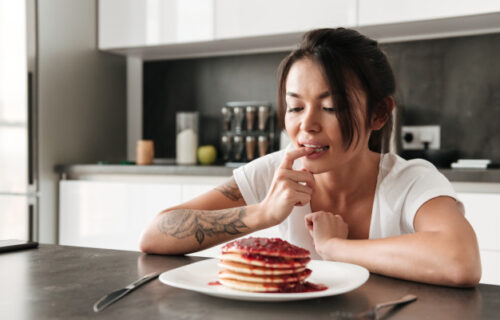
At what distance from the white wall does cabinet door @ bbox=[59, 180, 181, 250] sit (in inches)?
4.5

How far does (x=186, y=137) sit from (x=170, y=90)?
1.66ft

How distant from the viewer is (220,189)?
1.56 meters

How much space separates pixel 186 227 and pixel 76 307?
54 centimetres

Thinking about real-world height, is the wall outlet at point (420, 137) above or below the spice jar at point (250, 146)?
above

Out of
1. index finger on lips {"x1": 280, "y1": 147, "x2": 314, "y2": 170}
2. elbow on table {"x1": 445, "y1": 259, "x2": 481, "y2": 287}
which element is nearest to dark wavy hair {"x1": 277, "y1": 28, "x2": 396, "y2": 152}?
index finger on lips {"x1": 280, "y1": 147, "x2": 314, "y2": 170}

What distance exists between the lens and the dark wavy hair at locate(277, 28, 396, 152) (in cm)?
128

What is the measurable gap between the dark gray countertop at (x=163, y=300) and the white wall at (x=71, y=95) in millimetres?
2178

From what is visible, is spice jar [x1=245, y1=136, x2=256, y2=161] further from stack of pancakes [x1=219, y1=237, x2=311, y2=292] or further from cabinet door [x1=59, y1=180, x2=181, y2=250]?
stack of pancakes [x1=219, y1=237, x2=311, y2=292]

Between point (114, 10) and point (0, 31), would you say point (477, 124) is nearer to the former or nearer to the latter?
point (114, 10)

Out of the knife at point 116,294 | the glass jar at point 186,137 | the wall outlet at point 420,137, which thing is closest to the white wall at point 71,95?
the glass jar at point 186,137

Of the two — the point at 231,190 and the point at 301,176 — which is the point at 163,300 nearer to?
the point at 301,176

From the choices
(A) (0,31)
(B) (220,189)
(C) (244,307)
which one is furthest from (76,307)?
(A) (0,31)

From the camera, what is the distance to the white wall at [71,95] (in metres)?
3.09

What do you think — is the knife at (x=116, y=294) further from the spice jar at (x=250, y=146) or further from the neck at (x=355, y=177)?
the spice jar at (x=250, y=146)
